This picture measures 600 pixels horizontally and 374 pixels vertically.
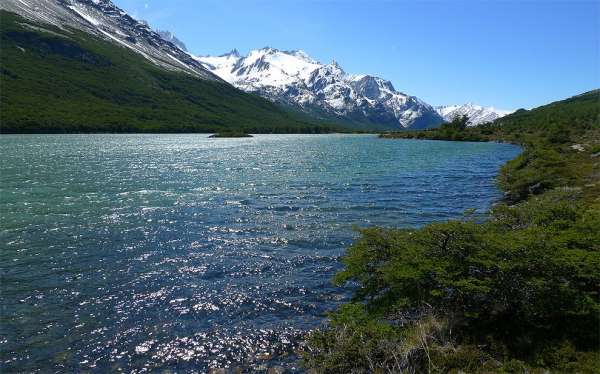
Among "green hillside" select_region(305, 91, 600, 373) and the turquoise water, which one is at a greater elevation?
"green hillside" select_region(305, 91, 600, 373)

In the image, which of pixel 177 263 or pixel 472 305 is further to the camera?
pixel 177 263

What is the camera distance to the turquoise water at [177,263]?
50.9ft

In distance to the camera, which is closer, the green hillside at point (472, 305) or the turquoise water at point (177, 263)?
the green hillside at point (472, 305)

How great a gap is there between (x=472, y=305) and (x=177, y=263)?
17.0 meters

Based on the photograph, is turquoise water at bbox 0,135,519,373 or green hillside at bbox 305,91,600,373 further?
turquoise water at bbox 0,135,519,373

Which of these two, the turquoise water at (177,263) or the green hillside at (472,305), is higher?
the green hillside at (472,305)

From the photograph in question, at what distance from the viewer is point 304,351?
1498 centimetres

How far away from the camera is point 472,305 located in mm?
15266

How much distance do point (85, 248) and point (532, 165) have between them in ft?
174

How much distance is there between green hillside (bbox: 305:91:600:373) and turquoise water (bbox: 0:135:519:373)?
10.2 feet

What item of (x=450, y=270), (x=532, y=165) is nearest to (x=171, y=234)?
(x=450, y=270)

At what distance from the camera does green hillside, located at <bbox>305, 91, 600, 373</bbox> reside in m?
Answer: 12.8

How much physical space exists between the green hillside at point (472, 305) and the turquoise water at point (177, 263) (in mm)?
3094

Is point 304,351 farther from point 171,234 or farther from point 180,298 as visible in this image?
point 171,234
